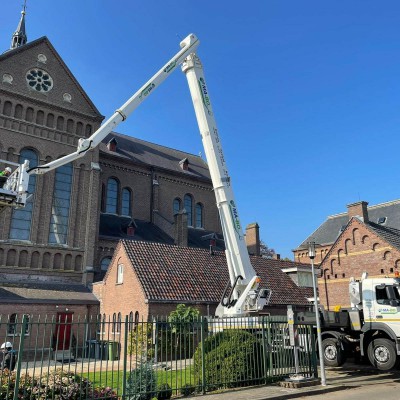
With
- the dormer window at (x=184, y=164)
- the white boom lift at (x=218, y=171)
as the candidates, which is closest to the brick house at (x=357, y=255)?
the white boom lift at (x=218, y=171)

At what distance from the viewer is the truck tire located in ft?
48.0

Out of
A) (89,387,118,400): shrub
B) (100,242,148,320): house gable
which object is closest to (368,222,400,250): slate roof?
(100,242,148,320): house gable

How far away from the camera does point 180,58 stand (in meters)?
18.6

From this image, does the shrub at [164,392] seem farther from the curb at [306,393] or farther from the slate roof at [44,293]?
the slate roof at [44,293]

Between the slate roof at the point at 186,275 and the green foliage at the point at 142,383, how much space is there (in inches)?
424

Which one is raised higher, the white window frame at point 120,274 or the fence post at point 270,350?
the white window frame at point 120,274

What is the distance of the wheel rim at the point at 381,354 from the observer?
1484 centimetres

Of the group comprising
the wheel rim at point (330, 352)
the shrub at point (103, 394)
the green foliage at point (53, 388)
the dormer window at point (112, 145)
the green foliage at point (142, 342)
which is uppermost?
the dormer window at point (112, 145)

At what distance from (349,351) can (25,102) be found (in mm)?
27520

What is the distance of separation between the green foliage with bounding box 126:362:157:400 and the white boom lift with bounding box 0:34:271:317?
630 centimetres

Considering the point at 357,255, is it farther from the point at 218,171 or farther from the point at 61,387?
the point at 61,387

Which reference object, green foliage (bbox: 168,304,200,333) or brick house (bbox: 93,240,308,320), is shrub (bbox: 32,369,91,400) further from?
brick house (bbox: 93,240,308,320)

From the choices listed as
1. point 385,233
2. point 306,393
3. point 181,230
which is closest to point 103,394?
point 306,393

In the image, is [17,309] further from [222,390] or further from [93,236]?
[222,390]
